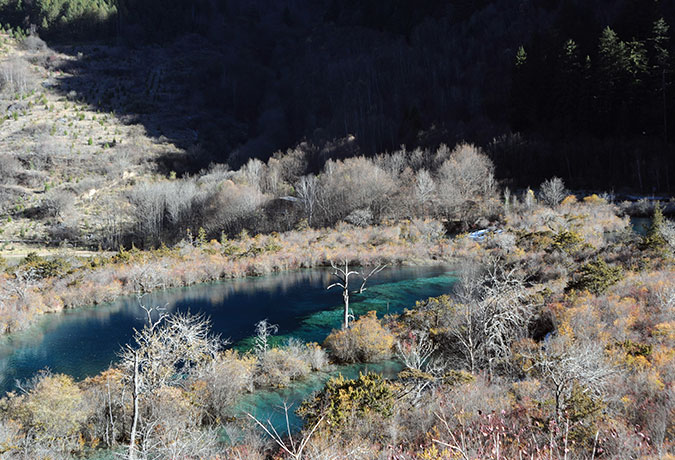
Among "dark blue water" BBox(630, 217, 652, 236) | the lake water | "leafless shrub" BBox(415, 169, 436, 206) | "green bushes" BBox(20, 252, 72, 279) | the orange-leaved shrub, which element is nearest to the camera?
the orange-leaved shrub

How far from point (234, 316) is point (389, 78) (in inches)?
2945

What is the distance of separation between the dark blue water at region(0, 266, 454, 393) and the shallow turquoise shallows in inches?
1.7


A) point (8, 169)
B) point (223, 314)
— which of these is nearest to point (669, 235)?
point (223, 314)

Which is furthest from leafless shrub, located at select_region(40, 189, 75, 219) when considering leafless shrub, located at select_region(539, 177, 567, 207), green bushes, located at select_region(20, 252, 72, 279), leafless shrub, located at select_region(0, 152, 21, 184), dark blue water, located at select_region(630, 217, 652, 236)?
dark blue water, located at select_region(630, 217, 652, 236)

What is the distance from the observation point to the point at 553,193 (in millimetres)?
47750

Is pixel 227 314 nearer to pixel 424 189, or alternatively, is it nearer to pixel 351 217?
pixel 351 217

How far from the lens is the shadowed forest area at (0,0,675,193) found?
55.1 m

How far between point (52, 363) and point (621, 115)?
64.8 metres

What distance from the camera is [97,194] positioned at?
239 ft

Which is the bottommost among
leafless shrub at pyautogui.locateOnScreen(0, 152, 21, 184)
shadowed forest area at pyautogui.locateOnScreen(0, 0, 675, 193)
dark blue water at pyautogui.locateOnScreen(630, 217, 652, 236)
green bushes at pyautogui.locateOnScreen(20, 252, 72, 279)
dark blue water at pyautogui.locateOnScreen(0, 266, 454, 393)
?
dark blue water at pyautogui.locateOnScreen(0, 266, 454, 393)

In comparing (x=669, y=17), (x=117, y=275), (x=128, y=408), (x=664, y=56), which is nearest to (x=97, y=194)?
(x=117, y=275)

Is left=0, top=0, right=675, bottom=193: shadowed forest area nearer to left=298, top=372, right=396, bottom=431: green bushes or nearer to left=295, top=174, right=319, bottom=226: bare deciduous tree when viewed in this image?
left=295, top=174, right=319, bottom=226: bare deciduous tree

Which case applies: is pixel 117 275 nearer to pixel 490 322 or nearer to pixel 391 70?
pixel 490 322

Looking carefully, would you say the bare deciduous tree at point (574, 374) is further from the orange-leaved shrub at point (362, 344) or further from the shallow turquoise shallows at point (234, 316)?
the orange-leaved shrub at point (362, 344)
